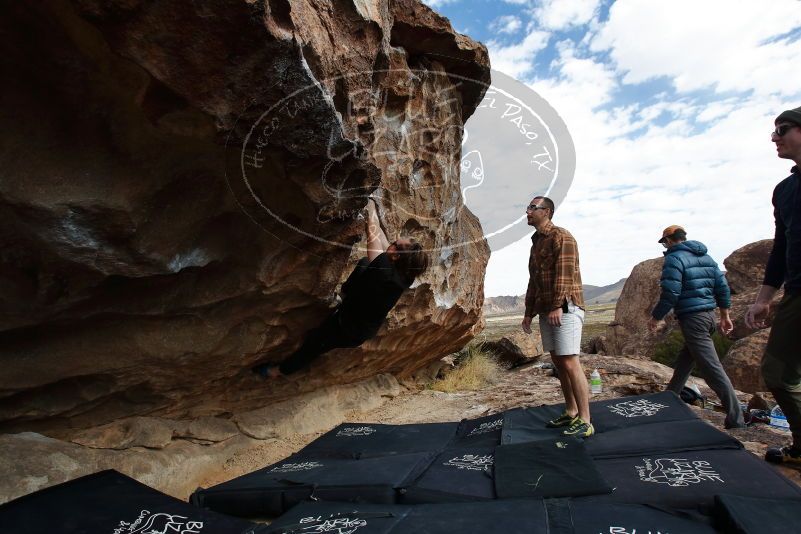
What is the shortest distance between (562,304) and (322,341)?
2.10 m

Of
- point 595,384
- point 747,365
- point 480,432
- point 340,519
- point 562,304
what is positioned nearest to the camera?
point 340,519

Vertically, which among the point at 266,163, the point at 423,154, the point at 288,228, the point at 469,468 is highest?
the point at 423,154

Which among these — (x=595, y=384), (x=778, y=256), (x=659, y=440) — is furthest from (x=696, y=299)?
(x=595, y=384)

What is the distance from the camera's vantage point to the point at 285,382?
201 inches

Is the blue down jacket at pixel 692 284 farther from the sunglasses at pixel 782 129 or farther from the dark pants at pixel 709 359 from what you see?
the sunglasses at pixel 782 129

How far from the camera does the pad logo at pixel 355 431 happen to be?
15.6ft

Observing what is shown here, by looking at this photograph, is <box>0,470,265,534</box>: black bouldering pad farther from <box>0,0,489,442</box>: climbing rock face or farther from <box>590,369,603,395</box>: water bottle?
<box>590,369,603,395</box>: water bottle

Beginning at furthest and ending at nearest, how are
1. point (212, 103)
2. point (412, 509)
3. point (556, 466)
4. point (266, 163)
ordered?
point (556, 466), point (266, 163), point (412, 509), point (212, 103)

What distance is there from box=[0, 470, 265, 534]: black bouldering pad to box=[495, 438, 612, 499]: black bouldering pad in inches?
59.2

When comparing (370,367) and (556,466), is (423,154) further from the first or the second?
(556,466)

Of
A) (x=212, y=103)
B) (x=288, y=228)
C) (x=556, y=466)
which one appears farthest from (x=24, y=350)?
(x=556, y=466)

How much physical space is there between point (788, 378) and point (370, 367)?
4.50m

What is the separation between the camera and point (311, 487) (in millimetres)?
3168

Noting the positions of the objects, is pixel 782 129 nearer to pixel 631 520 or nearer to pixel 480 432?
pixel 631 520
